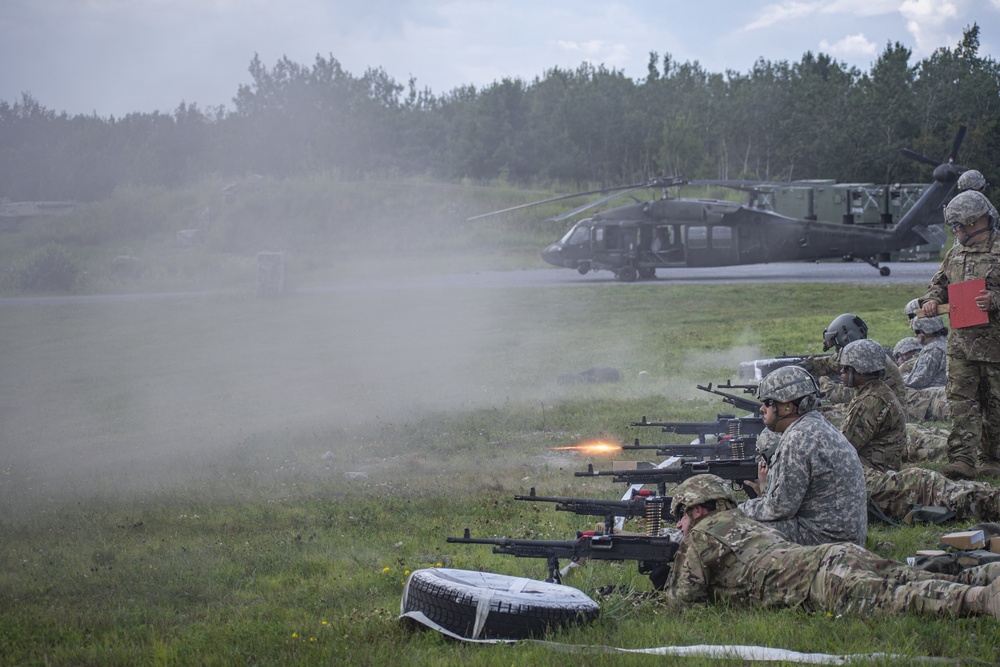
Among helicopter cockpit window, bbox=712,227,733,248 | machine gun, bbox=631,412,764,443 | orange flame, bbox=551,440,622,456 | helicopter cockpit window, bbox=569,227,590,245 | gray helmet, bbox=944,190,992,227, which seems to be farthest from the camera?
helicopter cockpit window, bbox=569,227,590,245

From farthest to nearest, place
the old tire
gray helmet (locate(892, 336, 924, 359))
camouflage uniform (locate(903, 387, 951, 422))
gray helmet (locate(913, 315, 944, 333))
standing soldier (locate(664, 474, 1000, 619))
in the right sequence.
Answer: gray helmet (locate(892, 336, 924, 359)), gray helmet (locate(913, 315, 944, 333)), camouflage uniform (locate(903, 387, 951, 422)), the old tire, standing soldier (locate(664, 474, 1000, 619))

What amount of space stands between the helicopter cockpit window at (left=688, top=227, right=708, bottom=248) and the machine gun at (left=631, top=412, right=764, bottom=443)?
2441cm

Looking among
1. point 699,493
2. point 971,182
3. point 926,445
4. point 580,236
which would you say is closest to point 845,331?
point 926,445

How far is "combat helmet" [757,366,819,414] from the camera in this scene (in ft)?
22.6

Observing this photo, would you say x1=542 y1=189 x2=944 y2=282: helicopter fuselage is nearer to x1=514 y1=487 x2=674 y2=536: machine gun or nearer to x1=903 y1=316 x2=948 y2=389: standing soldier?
x1=903 y1=316 x2=948 y2=389: standing soldier

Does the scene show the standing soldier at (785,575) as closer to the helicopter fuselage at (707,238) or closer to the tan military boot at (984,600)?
the tan military boot at (984,600)

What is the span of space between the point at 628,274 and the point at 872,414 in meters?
26.5

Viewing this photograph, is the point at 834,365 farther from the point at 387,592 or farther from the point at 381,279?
the point at 381,279

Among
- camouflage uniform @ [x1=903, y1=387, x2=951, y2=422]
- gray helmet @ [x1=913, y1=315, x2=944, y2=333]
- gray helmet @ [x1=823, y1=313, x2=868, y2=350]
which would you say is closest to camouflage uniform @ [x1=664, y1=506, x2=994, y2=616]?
gray helmet @ [x1=823, y1=313, x2=868, y2=350]

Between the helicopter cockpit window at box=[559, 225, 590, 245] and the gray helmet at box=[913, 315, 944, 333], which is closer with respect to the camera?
the gray helmet at box=[913, 315, 944, 333]

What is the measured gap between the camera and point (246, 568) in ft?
28.0

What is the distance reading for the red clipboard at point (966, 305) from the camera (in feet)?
33.0

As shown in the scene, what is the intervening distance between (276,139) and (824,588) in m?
55.6

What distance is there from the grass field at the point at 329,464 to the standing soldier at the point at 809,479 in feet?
2.82
